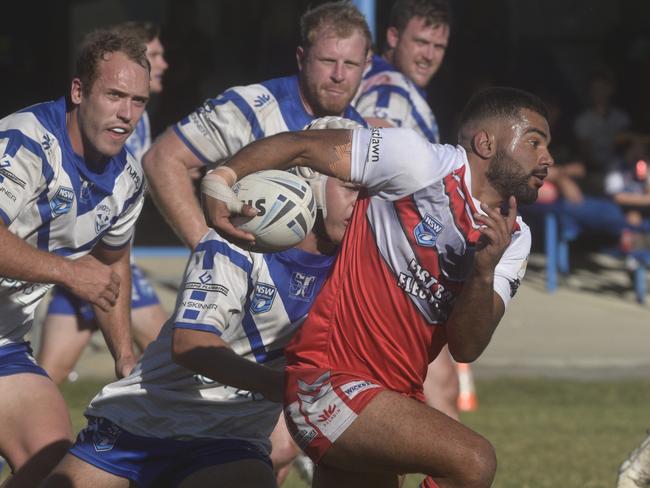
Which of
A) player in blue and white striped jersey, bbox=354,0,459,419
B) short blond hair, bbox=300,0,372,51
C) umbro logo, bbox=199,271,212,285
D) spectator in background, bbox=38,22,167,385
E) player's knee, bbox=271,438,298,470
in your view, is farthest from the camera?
spectator in background, bbox=38,22,167,385

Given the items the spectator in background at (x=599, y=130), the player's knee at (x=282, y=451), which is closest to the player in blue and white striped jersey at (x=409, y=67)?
the player's knee at (x=282, y=451)

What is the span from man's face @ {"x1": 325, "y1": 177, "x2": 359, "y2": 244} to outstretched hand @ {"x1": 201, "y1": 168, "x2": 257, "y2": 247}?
0.63m

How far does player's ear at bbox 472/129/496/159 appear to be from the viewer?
→ 4379 mm

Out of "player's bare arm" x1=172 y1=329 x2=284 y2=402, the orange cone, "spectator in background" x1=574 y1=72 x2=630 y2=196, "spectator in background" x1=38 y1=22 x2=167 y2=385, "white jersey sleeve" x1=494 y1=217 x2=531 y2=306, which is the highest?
"white jersey sleeve" x1=494 y1=217 x2=531 y2=306

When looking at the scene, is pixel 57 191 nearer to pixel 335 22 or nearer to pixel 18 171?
pixel 18 171

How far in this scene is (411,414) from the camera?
13.8ft

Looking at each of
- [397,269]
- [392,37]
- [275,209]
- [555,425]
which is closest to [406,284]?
[397,269]

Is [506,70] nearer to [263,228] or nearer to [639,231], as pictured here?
[639,231]

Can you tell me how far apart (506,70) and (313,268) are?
11.0m

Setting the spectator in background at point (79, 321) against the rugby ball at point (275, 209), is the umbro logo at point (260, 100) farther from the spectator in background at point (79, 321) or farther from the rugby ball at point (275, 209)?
the rugby ball at point (275, 209)

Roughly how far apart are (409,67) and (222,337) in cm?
297

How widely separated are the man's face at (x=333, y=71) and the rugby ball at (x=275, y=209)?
5.65ft

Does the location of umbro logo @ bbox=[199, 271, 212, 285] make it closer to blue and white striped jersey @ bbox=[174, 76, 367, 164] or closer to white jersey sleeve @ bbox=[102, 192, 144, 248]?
white jersey sleeve @ bbox=[102, 192, 144, 248]

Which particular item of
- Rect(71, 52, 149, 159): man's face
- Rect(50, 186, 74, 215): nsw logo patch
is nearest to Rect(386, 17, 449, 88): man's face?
Rect(71, 52, 149, 159): man's face
